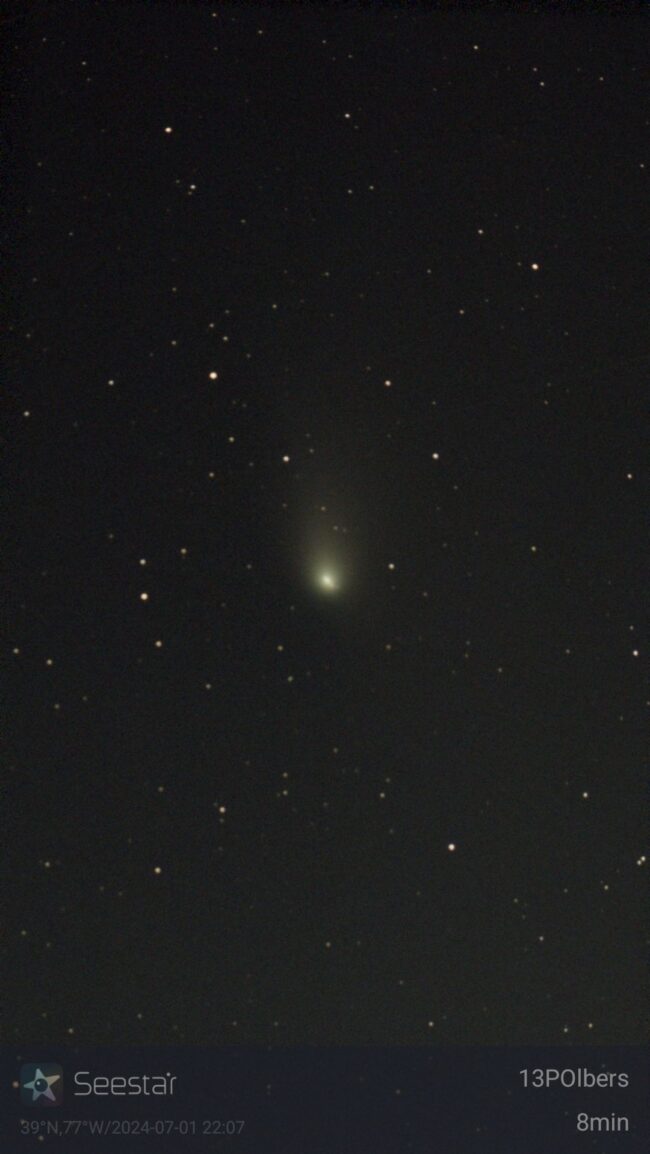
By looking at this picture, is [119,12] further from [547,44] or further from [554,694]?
[554,694]

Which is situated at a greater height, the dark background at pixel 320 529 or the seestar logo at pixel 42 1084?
the dark background at pixel 320 529

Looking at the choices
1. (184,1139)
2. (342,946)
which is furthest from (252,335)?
(184,1139)

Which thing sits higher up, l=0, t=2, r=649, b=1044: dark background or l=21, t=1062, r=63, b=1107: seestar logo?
l=0, t=2, r=649, b=1044: dark background

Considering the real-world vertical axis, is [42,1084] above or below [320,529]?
below

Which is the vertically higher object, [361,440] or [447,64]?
[447,64]
